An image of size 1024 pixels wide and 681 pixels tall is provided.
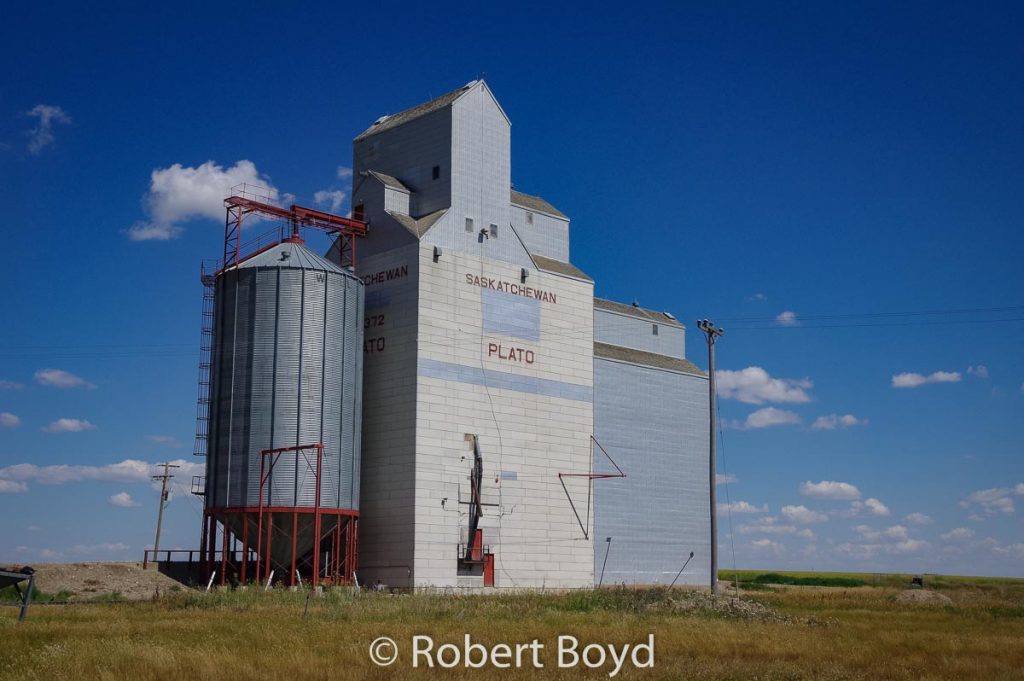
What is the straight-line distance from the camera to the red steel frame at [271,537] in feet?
166

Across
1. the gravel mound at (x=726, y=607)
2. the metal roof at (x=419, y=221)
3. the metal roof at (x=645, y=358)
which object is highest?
the metal roof at (x=419, y=221)

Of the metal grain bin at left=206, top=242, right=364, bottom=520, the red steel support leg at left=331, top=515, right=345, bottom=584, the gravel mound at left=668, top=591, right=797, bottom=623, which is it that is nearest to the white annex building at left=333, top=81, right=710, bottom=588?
the red steel support leg at left=331, top=515, right=345, bottom=584

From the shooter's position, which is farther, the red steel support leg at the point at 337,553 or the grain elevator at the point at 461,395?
the grain elevator at the point at 461,395

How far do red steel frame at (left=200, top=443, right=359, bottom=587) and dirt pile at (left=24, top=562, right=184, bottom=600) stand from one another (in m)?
2.77

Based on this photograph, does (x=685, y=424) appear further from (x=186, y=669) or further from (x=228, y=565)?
(x=186, y=669)

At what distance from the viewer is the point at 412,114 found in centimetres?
6250

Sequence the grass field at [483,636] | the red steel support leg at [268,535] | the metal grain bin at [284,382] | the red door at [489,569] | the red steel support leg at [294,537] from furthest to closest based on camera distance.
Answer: the red door at [489,569] < the metal grain bin at [284,382] < the red steel support leg at [294,537] < the red steel support leg at [268,535] < the grass field at [483,636]

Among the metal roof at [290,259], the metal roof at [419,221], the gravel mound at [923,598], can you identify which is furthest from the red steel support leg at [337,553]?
the gravel mound at [923,598]

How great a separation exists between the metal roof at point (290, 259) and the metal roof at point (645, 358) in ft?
57.4

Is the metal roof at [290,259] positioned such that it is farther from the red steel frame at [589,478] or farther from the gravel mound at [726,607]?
the gravel mound at [726,607]

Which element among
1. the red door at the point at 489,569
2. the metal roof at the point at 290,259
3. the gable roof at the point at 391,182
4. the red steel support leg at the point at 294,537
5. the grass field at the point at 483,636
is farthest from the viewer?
the gable roof at the point at 391,182

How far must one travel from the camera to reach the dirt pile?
4753 cm

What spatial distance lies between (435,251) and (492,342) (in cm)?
551

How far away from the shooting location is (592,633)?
103 feet
